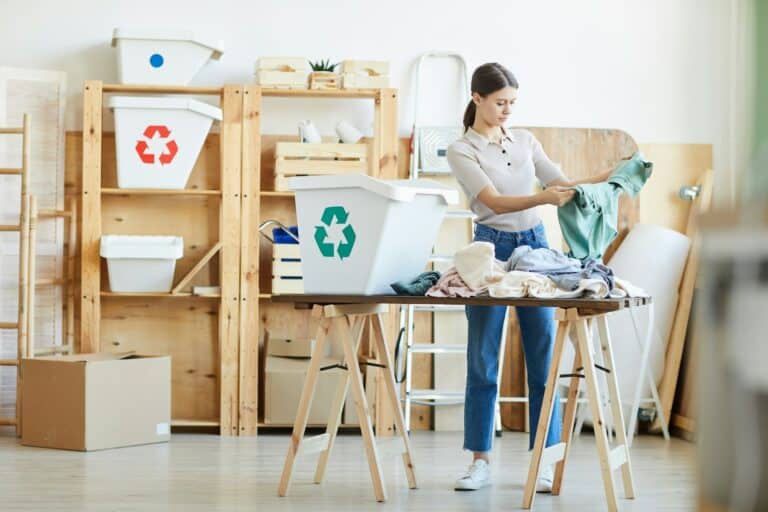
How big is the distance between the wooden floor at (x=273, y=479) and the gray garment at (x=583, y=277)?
0.71m

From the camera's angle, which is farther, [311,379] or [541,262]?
[311,379]

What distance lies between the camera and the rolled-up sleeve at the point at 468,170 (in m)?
3.64

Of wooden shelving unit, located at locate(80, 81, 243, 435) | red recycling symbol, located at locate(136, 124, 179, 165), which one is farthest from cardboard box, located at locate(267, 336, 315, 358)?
red recycling symbol, located at locate(136, 124, 179, 165)

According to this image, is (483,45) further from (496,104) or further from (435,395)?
(496,104)

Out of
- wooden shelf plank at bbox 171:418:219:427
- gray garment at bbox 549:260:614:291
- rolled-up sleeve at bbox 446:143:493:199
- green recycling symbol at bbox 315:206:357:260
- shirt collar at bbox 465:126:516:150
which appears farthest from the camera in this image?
wooden shelf plank at bbox 171:418:219:427

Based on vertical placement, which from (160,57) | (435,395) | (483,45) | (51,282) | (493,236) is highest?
(483,45)

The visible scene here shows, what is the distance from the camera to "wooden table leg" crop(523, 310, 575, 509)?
10.9ft

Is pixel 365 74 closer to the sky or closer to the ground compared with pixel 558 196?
closer to the sky

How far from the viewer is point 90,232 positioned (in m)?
5.16

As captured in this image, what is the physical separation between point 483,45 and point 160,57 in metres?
1.58

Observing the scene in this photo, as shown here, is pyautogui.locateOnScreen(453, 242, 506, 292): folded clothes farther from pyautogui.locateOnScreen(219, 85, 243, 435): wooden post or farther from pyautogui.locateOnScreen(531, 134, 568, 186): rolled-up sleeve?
pyautogui.locateOnScreen(219, 85, 243, 435): wooden post

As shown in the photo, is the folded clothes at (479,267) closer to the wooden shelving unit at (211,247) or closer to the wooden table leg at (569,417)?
the wooden table leg at (569,417)

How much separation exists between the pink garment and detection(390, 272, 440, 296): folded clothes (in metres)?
0.05

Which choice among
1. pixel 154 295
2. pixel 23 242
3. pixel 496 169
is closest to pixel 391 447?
pixel 496 169
